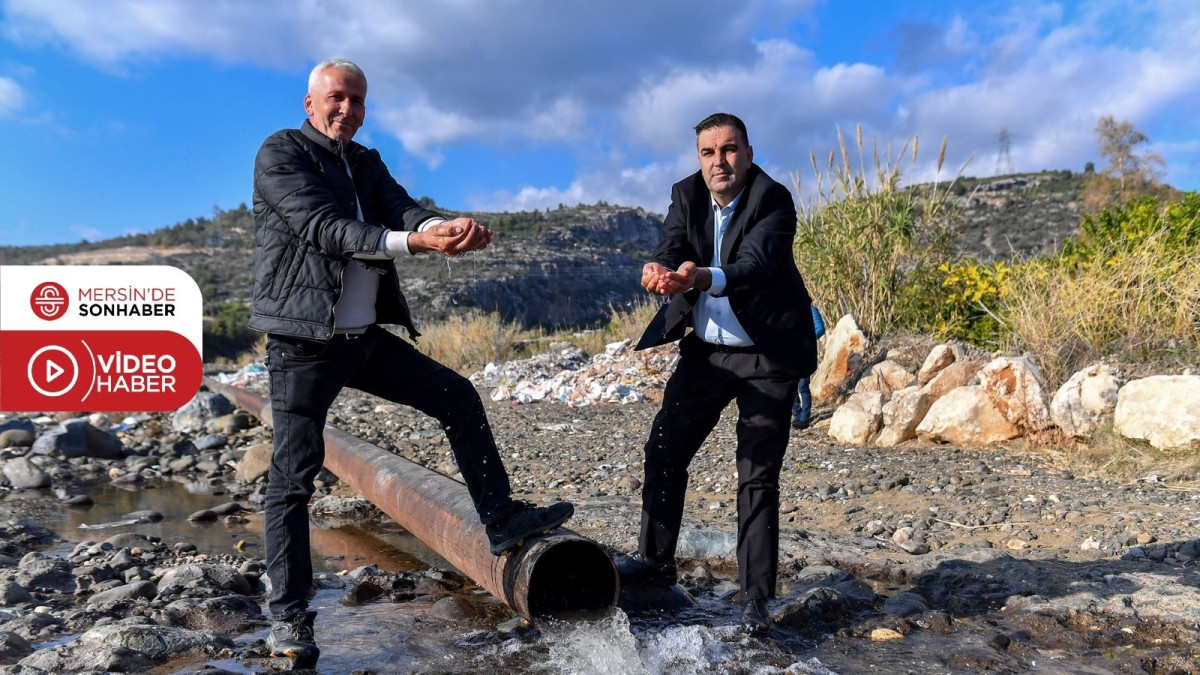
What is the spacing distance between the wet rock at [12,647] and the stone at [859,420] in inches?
231

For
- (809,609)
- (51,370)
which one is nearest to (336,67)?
(809,609)

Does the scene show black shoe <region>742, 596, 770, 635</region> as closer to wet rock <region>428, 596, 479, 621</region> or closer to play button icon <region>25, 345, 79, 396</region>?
wet rock <region>428, 596, 479, 621</region>

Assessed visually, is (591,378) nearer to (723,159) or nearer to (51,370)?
(51,370)

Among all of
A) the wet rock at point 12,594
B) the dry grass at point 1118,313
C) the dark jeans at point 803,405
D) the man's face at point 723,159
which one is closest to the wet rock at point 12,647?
the wet rock at point 12,594

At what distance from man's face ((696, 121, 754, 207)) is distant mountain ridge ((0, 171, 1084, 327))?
642 inches

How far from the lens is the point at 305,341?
9.61 feet

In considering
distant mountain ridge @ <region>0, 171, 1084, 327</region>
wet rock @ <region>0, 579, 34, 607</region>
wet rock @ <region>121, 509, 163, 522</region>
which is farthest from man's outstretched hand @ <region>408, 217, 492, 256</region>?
distant mountain ridge @ <region>0, 171, 1084, 327</region>

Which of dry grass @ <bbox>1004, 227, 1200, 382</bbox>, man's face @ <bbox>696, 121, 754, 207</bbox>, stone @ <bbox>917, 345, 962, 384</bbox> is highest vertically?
man's face @ <bbox>696, 121, 754, 207</bbox>

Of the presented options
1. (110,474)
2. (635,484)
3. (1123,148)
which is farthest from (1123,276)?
(1123,148)

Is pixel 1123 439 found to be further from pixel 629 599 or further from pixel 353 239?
pixel 353 239

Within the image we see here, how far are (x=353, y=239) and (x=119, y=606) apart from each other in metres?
2.12

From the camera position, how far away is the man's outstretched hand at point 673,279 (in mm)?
2869

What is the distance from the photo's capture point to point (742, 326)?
3229mm

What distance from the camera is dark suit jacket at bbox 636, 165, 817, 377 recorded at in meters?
3.12
